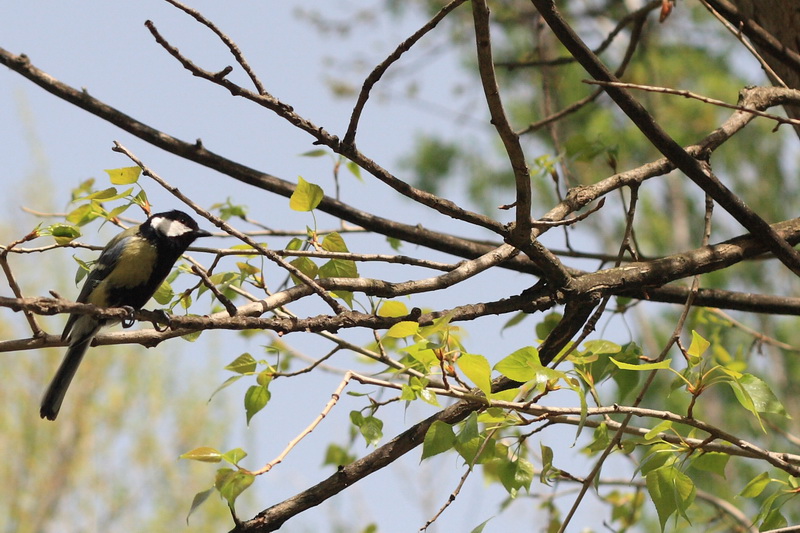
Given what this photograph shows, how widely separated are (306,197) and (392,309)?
1.22ft

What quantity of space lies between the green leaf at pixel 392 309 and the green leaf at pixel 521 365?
1.13 feet

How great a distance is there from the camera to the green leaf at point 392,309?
1.81 meters

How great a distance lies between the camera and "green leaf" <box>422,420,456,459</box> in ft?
5.44

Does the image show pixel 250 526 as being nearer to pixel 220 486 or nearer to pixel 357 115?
pixel 220 486

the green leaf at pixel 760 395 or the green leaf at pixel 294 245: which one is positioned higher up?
the green leaf at pixel 294 245

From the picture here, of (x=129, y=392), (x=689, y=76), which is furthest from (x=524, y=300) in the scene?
(x=129, y=392)

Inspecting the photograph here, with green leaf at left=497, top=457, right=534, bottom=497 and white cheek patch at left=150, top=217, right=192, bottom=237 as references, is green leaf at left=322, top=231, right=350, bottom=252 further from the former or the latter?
white cheek patch at left=150, top=217, right=192, bottom=237

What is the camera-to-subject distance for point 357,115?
162cm

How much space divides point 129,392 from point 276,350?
12.2 metres

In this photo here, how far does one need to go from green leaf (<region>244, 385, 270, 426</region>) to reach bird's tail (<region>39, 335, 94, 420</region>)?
0.82 m

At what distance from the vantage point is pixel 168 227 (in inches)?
115

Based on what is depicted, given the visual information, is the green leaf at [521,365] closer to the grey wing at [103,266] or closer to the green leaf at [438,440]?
the green leaf at [438,440]

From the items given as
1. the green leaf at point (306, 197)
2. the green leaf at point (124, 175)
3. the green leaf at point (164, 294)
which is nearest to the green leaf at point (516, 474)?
the green leaf at point (306, 197)

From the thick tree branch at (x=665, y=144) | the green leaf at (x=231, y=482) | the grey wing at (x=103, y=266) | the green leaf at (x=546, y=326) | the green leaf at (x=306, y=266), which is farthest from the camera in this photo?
the grey wing at (x=103, y=266)
